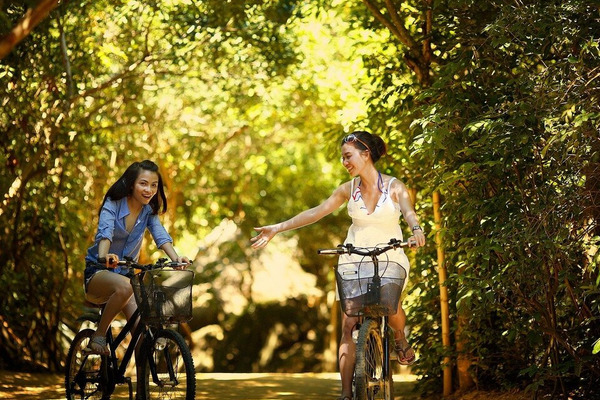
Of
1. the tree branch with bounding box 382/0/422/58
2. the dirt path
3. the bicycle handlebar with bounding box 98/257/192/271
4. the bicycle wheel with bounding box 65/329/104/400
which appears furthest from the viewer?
the dirt path

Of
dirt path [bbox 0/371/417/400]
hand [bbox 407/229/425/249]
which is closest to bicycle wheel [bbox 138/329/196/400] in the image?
hand [bbox 407/229/425/249]

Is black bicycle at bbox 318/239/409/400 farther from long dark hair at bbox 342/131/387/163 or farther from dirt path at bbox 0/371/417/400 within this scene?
dirt path at bbox 0/371/417/400

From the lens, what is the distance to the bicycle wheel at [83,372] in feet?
24.7

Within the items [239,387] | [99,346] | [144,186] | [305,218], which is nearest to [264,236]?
[305,218]

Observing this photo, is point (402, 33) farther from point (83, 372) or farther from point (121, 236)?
point (83, 372)

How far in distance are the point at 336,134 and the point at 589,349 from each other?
14.9ft

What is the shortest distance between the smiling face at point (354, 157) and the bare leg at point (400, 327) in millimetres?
988

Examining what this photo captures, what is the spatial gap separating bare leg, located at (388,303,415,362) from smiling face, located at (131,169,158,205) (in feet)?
6.45

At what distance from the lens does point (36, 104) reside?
12.4 meters

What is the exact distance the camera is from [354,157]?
6.92 meters

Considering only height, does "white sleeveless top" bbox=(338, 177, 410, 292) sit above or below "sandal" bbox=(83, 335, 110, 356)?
above

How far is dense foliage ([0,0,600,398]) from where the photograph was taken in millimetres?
6551

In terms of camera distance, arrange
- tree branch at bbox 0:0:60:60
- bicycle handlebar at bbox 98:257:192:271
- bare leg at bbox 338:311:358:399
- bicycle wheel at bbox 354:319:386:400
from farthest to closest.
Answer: bicycle handlebar at bbox 98:257:192:271 < bare leg at bbox 338:311:358:399 < bicycle wheel at bbox 354:319:386:400 < tree branch at bbox 0:0:60:60

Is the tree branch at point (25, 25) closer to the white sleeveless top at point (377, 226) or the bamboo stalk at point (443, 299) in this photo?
the white sleeveless top at point (377, 226)
